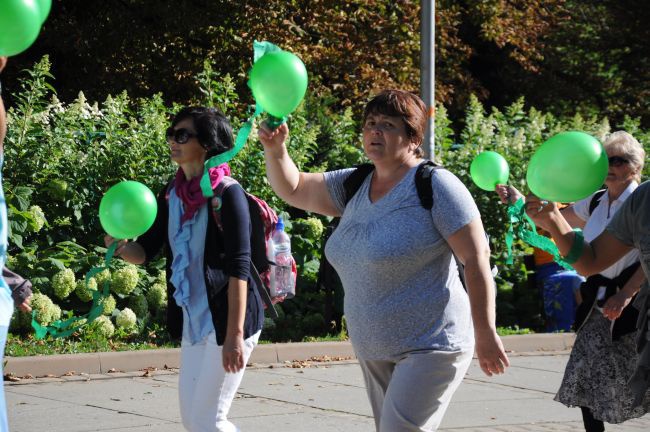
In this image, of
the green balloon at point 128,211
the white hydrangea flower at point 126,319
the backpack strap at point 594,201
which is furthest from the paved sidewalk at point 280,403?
the green balloon at point 128,211

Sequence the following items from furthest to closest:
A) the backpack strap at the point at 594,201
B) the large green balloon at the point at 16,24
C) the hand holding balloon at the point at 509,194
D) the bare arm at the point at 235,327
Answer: the backpack strap at the point at 594,201, the bare arm at the point at 235,327, the hand holding balloon at the point at 509,194, the large green balloon at the point at 16,24

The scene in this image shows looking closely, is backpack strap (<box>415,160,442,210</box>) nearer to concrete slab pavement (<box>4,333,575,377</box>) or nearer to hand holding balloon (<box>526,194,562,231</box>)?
hand holding balloon (<box>526,194,562,231</box>)

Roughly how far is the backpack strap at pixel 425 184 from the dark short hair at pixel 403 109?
0.16 meters

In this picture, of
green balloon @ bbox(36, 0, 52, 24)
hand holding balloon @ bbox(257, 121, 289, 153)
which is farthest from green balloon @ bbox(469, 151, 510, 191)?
green balloon @ bbox(36, 0, 52, 24)

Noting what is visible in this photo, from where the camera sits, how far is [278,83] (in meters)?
4.15

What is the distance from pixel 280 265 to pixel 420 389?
1.23 m

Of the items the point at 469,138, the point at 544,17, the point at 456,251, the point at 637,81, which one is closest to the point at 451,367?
the point at 456,251

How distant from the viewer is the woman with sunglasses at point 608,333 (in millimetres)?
5938

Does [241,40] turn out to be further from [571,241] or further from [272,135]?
[571,241]

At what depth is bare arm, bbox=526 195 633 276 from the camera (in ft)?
12.5

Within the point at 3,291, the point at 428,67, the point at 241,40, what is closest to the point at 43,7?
the point at 3,291

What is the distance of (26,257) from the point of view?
32.9ft

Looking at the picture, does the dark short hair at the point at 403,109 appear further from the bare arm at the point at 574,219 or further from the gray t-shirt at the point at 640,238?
the bare arm at the point at 574,219

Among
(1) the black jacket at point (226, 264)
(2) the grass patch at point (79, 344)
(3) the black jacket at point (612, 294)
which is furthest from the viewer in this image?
(2) the grass patch at point (79, 344)
